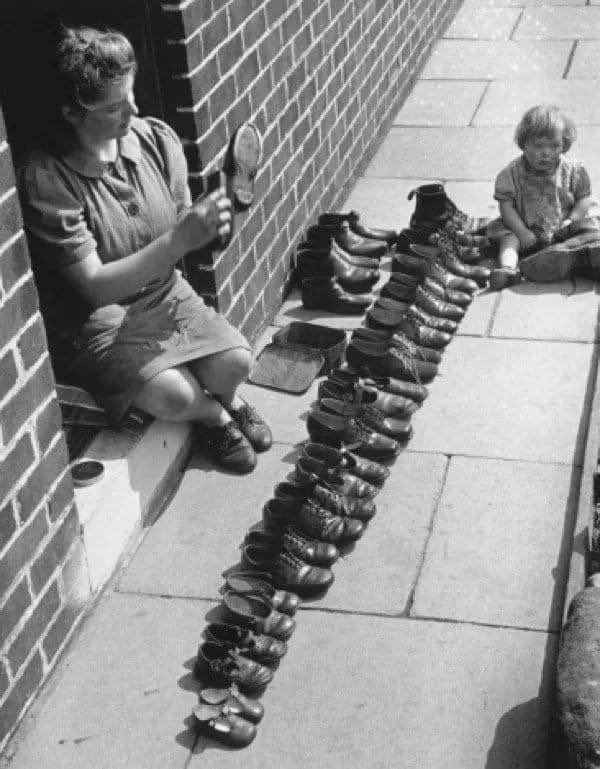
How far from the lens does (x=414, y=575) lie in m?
4.38

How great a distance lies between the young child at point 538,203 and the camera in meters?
6.38

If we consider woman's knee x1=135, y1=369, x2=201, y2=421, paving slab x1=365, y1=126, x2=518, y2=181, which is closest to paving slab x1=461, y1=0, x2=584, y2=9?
paving slab x1=365, y1=126, x2=518, y2=181

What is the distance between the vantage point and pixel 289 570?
4.32m

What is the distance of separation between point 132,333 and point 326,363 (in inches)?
45.8

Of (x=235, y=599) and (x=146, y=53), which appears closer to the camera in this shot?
(x=235, y=599)

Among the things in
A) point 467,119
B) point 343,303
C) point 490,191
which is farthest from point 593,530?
point 467,119

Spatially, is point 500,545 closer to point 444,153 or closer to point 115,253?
point 115,253

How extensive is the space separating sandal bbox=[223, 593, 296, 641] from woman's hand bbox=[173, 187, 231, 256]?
1.21 m

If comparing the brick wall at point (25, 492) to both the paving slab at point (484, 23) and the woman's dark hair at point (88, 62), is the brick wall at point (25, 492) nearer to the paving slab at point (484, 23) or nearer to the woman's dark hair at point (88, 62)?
the woman's dark hair at point (88, 62)

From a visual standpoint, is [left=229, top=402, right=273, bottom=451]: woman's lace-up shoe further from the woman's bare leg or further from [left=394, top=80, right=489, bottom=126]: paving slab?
[left=394, top=80, right=489, bottom=126]: paving slab

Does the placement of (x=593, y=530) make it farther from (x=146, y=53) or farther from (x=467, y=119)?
(x=467, y=119)

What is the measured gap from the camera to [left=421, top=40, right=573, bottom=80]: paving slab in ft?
30.0

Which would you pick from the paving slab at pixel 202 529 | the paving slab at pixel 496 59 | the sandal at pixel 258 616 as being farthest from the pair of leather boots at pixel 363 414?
the paving slab at pixel 496 59

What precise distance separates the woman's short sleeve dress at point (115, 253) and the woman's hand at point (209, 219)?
→ 15.6 inches
